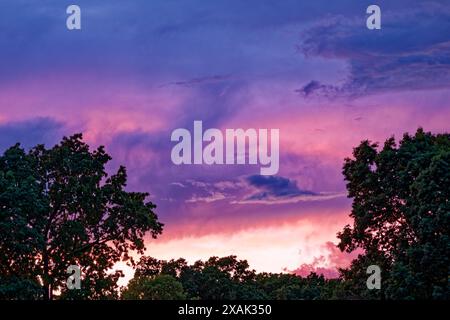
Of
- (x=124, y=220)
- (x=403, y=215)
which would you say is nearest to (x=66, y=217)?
(x=124, y=220)

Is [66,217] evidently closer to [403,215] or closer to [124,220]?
[124,220]

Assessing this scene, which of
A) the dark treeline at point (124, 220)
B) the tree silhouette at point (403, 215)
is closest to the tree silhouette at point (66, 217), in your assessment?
the dark treeline at point (124, 220)

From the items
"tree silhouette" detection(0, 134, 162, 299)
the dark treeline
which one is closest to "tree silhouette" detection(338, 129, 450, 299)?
the dark treeline

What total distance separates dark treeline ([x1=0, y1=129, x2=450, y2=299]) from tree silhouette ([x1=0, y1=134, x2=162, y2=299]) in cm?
6

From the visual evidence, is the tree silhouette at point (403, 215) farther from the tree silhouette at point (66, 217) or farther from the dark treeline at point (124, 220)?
the tree silhouette at point (66, 217)

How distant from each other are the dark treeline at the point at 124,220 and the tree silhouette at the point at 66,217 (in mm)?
61

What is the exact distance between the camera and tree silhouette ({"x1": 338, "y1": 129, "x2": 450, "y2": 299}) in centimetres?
4334

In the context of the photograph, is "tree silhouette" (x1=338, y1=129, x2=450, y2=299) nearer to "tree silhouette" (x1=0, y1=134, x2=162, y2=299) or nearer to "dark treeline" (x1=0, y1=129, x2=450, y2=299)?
"dark treeline" (x1=0, y1=129, x2=450, y2=299)

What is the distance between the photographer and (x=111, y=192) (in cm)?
5341

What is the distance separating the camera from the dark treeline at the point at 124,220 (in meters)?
44.1

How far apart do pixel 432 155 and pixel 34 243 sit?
22.2 m

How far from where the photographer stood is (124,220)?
53.2 meters

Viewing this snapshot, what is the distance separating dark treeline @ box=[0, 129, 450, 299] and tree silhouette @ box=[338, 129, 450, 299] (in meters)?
0.06

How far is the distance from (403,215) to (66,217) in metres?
19.8
